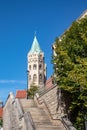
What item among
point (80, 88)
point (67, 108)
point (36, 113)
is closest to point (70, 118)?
point (67, 108)

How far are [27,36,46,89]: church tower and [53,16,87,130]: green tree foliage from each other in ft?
396

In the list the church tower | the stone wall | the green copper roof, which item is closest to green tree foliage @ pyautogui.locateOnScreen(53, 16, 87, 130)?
the stone wall

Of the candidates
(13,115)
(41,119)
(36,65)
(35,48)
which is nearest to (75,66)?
(41,119)

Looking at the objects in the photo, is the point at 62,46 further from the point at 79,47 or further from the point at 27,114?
the point at 27,114

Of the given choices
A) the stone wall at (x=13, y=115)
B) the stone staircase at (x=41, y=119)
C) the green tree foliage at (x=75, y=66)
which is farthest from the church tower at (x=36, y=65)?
the green tree foliage at (x=75, y=66)

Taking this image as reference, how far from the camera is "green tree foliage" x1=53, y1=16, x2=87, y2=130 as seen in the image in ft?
94.4

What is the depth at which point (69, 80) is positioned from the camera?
1159 inches

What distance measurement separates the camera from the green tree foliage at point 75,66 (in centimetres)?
2877

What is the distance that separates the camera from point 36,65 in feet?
528

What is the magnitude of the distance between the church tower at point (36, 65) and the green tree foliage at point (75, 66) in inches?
A: 4753

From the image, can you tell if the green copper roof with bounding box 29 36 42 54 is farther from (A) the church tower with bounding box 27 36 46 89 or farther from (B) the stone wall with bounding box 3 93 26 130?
(B) the stone wall with bounding box 3 93 26 130

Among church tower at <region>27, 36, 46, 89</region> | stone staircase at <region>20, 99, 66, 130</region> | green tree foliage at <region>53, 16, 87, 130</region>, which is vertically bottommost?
stone staircase at <region>20, 99, 66, 130</region>

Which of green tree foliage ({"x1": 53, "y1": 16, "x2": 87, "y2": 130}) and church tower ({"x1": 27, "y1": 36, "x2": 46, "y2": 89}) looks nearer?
green tree foliage ({"x1": 53, "y1": 16, "x2": 87, "y2": 130})

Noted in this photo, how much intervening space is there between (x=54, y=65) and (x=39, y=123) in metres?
5.69
